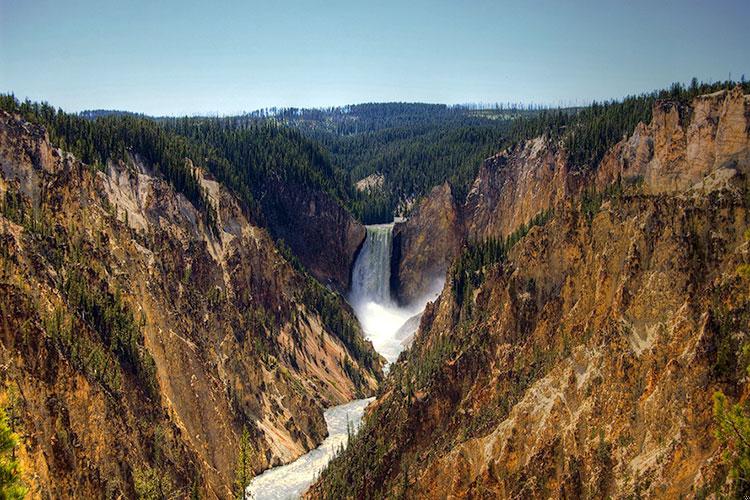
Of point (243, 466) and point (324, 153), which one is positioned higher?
point (324, 153)

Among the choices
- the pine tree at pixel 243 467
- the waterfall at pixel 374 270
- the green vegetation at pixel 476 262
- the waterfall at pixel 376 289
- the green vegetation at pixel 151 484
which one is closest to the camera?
the green vegetation at pixel 151 484

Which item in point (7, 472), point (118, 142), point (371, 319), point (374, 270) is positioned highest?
point (118, 142)

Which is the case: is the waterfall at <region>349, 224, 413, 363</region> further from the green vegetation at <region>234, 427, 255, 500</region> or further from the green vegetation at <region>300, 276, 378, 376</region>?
the green vegetation at <region>234, 427, 255, 500</region>

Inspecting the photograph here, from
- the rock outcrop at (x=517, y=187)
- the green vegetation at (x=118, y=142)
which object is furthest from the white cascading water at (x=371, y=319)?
the green vegetation at (x=118, y=142)

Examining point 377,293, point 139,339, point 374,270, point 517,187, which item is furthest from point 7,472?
point 374,270

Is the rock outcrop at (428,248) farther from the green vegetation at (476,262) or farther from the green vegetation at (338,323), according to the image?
the green vegetation at (476,262)

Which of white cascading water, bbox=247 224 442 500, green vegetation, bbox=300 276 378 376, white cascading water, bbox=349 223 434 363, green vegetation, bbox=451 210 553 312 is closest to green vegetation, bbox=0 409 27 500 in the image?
white cascading water, bbox=247 224 442 500

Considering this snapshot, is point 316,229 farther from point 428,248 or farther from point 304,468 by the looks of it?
point 304,468
